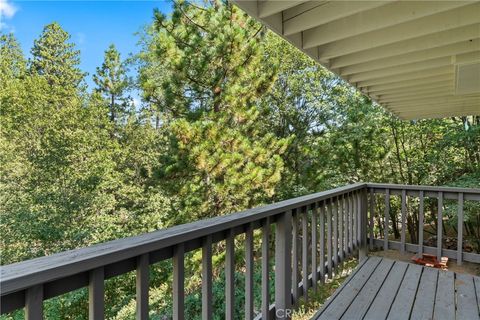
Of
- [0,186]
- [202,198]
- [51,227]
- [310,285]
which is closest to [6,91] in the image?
[0,186]

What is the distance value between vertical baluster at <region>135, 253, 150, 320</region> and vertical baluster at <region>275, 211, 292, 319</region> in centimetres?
100

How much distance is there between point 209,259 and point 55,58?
14657 mm

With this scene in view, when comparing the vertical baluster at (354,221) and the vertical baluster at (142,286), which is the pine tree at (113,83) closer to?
the vertical baluster at (354,221)

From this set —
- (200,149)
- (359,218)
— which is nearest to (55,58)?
(200,149)

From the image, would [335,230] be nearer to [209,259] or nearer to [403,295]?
[403,295]

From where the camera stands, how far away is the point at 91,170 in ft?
33.3

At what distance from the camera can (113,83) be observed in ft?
46.8

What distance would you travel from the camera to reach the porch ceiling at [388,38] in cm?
179

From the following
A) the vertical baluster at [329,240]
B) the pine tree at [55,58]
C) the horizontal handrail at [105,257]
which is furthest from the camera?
the pine tree at [55,58]

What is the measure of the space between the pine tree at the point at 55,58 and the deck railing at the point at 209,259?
13.2 metres

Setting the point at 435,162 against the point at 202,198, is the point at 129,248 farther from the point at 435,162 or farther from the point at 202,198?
the point at 435,162

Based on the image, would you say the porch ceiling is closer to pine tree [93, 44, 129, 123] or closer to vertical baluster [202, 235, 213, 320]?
vertical baluster [202, 235, 213, 320]

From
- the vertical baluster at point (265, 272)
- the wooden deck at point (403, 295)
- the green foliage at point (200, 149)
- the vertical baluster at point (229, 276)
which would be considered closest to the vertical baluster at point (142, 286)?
the vertical baluster at point (229, 276)

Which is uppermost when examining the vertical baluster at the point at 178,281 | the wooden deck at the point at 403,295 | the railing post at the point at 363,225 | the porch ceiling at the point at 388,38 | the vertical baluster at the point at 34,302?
the porch ceiling at the point at 388,38
